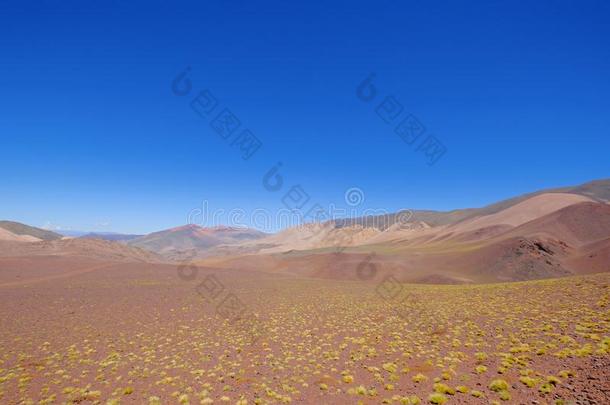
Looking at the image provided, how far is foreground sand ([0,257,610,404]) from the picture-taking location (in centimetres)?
901

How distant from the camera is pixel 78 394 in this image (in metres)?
9.39

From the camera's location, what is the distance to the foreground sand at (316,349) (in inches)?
355

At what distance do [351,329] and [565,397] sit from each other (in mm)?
9577

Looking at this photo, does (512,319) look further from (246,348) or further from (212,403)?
(212,403)

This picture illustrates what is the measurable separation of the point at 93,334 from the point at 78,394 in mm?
7746

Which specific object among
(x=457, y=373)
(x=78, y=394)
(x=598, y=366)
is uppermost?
(x=598, y=366)

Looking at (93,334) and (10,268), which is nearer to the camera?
(93,334)

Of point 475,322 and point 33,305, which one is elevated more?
point 475,322

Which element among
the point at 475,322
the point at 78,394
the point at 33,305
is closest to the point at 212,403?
the point at 78,394

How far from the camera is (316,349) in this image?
43.4ft

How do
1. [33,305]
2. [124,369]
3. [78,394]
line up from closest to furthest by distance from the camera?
[78,394] < [124,369] < [33,305]

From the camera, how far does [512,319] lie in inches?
604

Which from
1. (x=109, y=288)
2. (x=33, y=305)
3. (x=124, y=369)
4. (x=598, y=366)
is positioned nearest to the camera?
(x=598, y=366)

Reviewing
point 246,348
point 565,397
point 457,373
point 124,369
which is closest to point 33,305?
point 124,369
